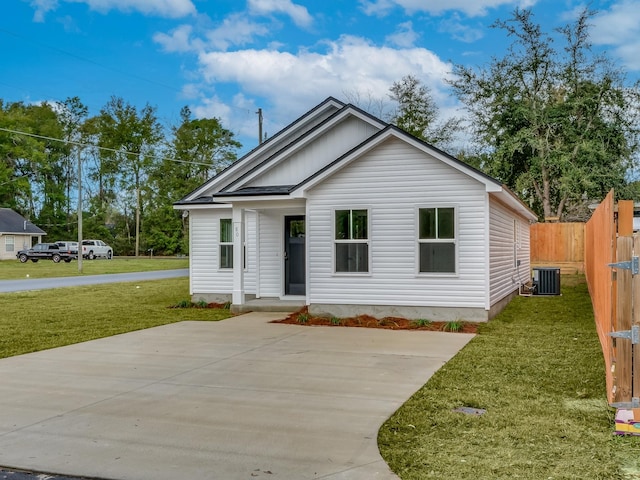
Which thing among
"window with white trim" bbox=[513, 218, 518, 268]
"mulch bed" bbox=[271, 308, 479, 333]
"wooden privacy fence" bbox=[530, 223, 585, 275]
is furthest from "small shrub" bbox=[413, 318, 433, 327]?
"wooden privacy fence" bbox=[530, 223, 585, 275]

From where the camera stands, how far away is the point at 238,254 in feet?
47.3

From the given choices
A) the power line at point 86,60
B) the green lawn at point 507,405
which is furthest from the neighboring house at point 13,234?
the green lawn at point 507,405

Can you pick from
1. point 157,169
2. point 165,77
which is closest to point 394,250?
point 165,77

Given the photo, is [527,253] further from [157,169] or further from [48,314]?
A: [157,169]

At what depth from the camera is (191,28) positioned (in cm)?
2819

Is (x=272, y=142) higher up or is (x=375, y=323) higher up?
(x=272, y=142)

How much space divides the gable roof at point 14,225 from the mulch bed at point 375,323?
4535 cm

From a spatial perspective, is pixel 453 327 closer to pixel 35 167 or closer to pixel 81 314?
pixel 81 314

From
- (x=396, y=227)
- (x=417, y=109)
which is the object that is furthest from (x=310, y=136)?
(x=417, y=109)

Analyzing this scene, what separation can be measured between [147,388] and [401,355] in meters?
3.85

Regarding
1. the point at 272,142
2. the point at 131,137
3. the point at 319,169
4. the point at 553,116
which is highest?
the point at 131,137

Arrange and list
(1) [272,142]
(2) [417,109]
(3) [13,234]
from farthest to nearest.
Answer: (3) [13,234] → (2) [417,109] → (1) [272,142]

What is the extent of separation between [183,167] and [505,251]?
1727 inches

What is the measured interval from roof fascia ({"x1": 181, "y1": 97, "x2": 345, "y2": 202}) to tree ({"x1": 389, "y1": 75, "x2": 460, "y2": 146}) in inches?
904
